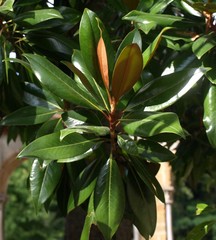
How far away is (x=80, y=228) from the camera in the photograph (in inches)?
119

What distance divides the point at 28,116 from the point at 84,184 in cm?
27

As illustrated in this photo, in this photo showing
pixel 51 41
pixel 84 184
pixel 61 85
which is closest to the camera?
pixel 61 85

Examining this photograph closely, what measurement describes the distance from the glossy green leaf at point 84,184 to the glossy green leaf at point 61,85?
22 centimetres

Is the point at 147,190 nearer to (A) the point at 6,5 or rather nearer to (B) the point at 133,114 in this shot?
(B) the point at 133,114

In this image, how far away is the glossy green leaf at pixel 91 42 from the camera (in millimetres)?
1700

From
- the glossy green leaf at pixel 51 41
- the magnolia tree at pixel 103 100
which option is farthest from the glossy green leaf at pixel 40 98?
the glossy green leaf at pixel 51 41

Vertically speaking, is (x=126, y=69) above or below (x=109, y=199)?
above

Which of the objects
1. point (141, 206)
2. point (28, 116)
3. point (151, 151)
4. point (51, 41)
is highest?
point (51, 41)

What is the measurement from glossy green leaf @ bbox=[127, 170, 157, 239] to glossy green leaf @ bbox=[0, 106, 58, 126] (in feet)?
1.05

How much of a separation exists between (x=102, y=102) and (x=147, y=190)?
0.36 m

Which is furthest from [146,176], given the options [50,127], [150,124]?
[50,127]

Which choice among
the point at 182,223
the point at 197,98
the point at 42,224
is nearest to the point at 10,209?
the point at 42,224

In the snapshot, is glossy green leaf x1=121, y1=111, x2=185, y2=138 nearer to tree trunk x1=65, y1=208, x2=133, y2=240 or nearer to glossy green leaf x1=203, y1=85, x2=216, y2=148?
glossy green leaf x1=203, y1=85, x2=216, y2=148

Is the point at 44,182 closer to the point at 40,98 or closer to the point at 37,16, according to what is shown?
the point at 40,98
